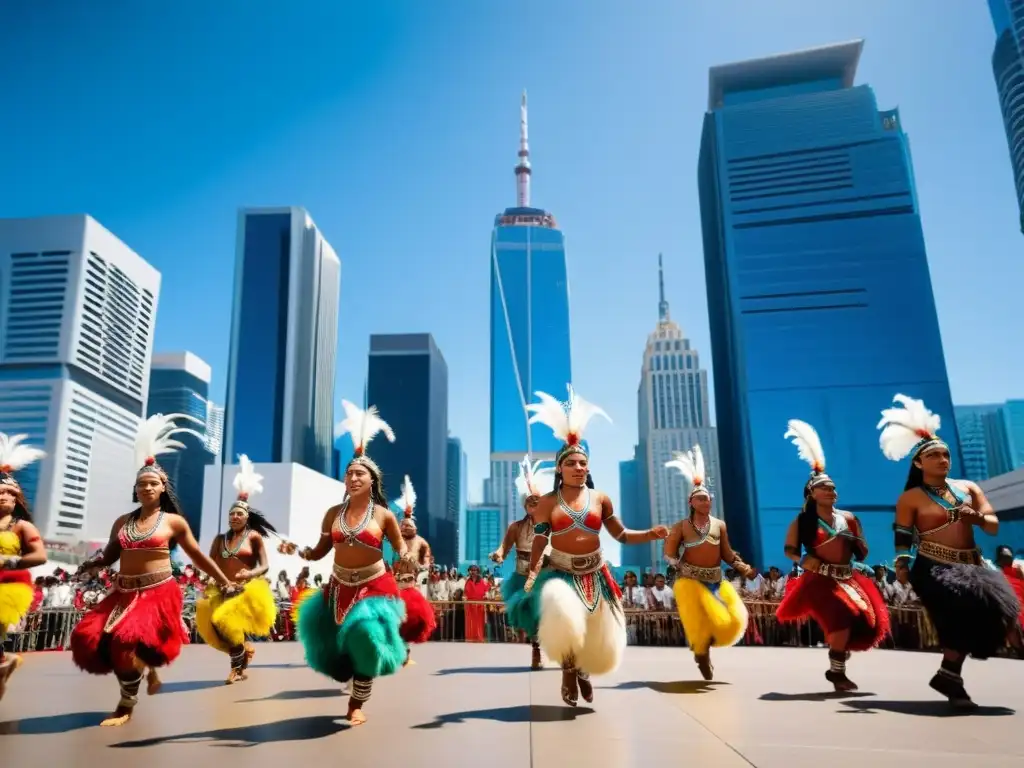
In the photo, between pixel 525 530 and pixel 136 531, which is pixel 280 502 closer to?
pixel 525 530

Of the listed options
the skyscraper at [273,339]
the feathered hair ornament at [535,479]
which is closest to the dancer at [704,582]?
the feathered hair ornament at [535,479]

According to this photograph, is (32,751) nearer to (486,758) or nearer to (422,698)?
(486,758)

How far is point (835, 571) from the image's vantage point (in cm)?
612

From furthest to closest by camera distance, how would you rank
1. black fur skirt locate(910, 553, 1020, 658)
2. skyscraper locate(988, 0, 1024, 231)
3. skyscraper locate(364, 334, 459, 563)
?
1. skyscraper locate(364, 334, 459, 563)
2. skyscraper locate(988, 0, 1024, 231)
3. black fur skirt locate(910, 553, 1020, 658)

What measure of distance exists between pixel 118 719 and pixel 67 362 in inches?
4863

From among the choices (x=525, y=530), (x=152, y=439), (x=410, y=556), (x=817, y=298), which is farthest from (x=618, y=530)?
(x=817, y=298)

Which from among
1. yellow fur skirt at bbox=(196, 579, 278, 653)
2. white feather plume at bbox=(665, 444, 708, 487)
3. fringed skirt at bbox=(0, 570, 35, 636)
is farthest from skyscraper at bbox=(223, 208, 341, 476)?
fringed skirt at bbox=(0, 570, 35, 636)

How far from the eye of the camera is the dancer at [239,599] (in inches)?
265

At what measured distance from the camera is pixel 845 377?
87.4m

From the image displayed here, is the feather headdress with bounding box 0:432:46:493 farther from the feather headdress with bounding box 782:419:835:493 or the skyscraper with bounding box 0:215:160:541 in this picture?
the skyscraper with bounding box 0:215:160:541

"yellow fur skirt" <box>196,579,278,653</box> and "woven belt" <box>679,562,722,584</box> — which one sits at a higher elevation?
"woven belt" <box>679,562,722,584</box>

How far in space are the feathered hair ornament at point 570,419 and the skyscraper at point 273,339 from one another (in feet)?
350

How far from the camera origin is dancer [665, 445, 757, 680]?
6324mm

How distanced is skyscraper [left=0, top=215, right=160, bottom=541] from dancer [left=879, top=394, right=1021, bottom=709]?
115807 millimetres
